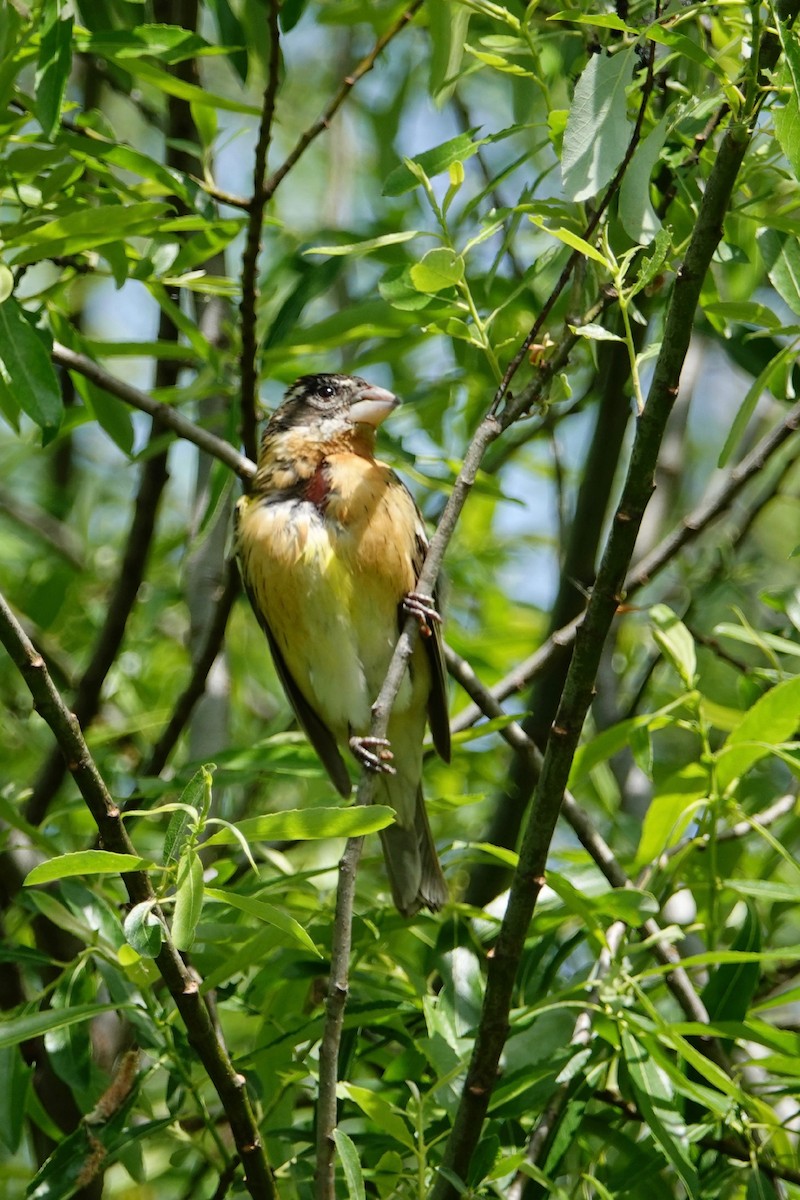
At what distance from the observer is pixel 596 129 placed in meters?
2.77

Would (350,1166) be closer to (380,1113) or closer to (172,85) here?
(380,1113)

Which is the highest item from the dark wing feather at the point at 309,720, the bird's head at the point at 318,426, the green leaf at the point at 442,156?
the green leaf at the point at 442,156

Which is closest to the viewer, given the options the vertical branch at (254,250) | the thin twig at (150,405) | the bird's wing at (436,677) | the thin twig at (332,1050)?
the thin twig at (332,1050)

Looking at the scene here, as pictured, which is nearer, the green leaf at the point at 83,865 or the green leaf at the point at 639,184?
the green leaf at the point at 83,865

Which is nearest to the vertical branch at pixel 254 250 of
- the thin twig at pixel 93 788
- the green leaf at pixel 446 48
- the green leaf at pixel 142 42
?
the green leaf at pixel 142 42

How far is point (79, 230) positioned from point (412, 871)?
2210 millimetres

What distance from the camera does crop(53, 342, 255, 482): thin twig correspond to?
14.0 ft

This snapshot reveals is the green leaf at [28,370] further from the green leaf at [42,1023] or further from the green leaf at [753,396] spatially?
the green leaf at [753,396]

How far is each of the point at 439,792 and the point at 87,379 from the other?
8.49 feet

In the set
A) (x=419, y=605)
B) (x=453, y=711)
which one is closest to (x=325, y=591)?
(x=453, y=711)

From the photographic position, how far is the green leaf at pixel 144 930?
248cm

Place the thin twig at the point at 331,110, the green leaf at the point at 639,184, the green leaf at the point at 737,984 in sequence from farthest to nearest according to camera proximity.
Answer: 1. the thin twig at the point at 331,110
2. the green leaf at the point at 737,984
3. the green leaf at the point at 639,184

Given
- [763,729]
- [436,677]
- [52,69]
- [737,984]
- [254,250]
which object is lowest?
[737,984]

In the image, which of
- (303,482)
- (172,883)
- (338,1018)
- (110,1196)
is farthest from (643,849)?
(110,1196)
